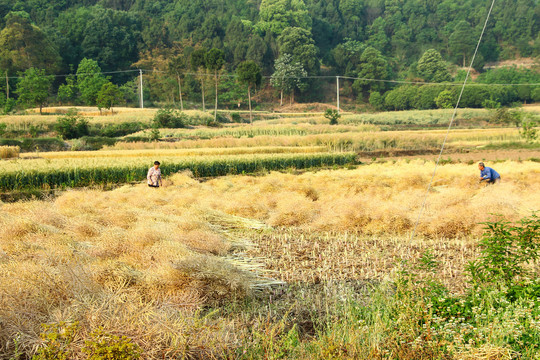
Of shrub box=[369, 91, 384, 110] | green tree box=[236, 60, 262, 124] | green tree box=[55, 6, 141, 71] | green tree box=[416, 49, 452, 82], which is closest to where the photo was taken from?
green tree box=[236, 60, 262, 124]

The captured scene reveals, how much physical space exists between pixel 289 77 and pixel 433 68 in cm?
3047

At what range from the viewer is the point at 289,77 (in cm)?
9050

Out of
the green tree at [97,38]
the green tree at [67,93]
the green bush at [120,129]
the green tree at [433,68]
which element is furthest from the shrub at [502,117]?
the green tree at [97,38]

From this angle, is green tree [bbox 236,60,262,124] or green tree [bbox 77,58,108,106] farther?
green tree [bbox 77,58,108,106]

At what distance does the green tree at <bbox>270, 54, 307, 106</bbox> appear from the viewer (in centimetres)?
9050

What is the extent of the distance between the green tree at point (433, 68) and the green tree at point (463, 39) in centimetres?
797

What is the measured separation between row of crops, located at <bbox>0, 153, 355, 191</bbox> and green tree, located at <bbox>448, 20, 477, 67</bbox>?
289 ft

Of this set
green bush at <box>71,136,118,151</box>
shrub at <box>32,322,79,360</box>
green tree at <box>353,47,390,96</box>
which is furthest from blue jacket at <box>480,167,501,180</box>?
green tree at <box>353,47,390,96</box>

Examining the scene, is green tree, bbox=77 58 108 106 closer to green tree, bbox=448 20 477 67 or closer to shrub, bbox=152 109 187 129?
shrub, bbox=152 109 187 129

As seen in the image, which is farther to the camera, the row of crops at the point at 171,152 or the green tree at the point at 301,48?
the green tree at the point at 301,48

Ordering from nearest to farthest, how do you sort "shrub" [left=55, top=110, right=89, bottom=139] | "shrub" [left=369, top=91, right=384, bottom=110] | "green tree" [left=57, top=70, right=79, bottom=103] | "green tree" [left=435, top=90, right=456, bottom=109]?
"shrub" [left=55, top=110, right=89, bottom=139]
"green tree" [left=57, top=70, right=79, bottom=103]
"green tree" [left=435, top=90, right=456, bottom=109]
"shrub" [left=369, top=91, right=384, bottom=110]

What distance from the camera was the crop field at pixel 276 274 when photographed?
13.9 ft

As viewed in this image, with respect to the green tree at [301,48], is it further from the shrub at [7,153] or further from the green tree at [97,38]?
the shrub at [7,153]

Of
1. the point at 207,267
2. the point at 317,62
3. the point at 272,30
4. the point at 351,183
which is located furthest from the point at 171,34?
the point at 207,267
